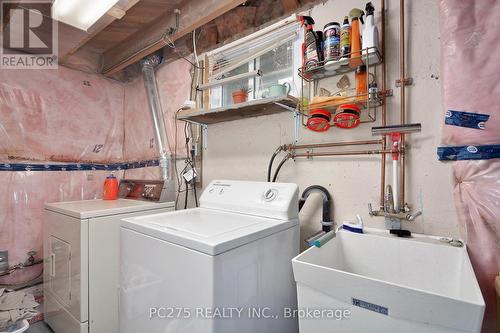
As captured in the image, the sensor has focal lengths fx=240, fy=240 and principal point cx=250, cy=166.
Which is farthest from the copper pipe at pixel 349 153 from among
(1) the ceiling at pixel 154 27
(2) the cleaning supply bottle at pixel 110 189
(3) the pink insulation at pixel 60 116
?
(3) the pink insulation at pixel 60 116

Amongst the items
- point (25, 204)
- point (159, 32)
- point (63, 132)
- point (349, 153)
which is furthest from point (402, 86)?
point (25, 204)

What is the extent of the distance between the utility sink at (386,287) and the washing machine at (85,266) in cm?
130

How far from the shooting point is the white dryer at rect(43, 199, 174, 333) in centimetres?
147

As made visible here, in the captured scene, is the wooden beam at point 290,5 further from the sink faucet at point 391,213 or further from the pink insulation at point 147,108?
the sink faucet at point 391,213

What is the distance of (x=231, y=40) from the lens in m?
1.90

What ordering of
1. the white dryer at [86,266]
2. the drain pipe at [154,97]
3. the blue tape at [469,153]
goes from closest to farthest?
the blue tape at [469,153] < the white dryer at [86,266] < the drain pipe at [154,97]

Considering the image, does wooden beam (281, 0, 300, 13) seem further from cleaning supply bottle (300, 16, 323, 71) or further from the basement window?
cleaning supply bottle (300, 16, 323, 71)

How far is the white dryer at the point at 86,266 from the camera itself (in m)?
1.47

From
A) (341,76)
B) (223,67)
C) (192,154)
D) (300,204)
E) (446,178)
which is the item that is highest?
(223,67)

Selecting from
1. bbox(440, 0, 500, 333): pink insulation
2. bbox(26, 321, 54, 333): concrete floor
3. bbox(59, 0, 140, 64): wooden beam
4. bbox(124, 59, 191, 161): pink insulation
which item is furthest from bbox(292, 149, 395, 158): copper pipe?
bbox(26, 321, 54, 333): concrete floor

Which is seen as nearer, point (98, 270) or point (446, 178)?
point (446, 178)

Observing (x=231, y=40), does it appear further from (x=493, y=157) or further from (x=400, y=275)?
(x=400, y=275)

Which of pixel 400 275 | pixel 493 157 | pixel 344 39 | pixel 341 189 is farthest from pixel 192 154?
pixel 493 157

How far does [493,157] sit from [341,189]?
643mm
